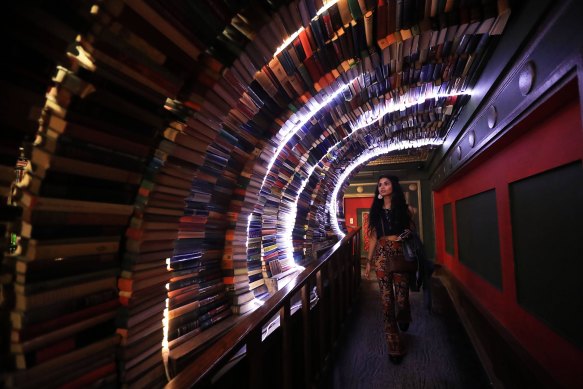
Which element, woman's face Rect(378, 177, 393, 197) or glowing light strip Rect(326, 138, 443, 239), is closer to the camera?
woman's face Rect(378, 177, 393, 197)

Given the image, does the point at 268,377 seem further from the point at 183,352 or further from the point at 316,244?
the point at 316,244

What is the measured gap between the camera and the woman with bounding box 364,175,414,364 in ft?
10.3

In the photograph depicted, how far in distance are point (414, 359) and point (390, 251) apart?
4.15 feet

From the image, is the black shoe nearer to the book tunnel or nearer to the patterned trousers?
the patterned trousers

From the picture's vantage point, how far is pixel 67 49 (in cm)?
90

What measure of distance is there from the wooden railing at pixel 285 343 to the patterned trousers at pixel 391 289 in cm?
62

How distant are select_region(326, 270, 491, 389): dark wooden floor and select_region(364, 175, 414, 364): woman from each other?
22 cm

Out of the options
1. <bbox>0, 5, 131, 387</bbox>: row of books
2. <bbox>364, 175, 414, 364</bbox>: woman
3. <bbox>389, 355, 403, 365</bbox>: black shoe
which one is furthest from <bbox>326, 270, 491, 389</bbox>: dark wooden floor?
<bbox>0, 5, 131, 387</bbox>: row of books

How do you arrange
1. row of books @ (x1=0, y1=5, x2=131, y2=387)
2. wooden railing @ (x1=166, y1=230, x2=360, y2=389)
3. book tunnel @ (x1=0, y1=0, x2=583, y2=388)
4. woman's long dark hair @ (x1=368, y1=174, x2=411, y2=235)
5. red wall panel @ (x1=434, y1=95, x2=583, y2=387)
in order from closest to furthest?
row of books @ (x1=0, y1=5, x2=131, y2=387), book tunnel @ (x1=0, y1=0, x2=583, y2=388), wooden railing @ (x1=166, y1=230, x2=360, y2=389), red wall panel @ (x1=434, y1=95, x2=583, y2=387), woman's long dark hair @ (x1=368, y1=174, x2=411, y2=235)

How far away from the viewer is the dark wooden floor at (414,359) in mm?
2742

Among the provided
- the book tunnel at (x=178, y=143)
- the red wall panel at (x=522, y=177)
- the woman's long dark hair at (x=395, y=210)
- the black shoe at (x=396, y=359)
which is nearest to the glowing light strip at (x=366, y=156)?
the red wall panel at (x=522, y=177)

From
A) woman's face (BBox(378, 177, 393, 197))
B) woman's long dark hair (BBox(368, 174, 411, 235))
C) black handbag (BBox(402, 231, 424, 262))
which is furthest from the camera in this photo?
woman's face (BBox(378, 177, 393, 197))

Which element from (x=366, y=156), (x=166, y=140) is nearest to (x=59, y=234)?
(x=166, y=140)

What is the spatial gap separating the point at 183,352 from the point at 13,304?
913mm
